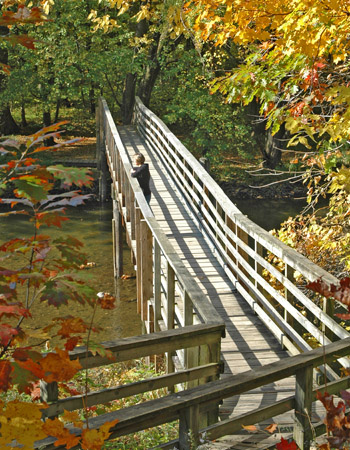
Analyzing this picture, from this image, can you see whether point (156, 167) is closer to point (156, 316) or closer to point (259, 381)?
point (156, 316)

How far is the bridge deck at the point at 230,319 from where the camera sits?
512cm

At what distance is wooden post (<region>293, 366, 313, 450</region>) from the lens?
3725mm

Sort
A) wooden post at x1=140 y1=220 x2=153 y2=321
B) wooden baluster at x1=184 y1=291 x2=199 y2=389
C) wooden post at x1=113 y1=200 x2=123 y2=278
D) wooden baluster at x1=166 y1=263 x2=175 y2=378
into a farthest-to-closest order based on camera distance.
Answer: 1. wooden post at x1=113 y1=200 x2=123 y2=278
2. wooden post at x1=140 y1=220 x2=153 y2=321
3. wooden baluster at x1=166 y1=263 x2=175 y2=378
4. wooden baluster at x1=184 y1=291 x2=199 y2=389

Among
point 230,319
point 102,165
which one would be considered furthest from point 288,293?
point 102,165

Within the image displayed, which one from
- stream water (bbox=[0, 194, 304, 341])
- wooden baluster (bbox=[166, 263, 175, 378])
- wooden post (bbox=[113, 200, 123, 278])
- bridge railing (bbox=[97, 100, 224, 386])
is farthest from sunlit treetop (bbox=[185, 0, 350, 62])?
wooden post (bbox=[113, 200, 123, 278])

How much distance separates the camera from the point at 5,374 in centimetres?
293

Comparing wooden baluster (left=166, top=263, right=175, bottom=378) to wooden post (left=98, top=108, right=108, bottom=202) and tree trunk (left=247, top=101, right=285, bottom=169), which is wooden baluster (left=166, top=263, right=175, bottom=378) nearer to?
wooden post (left=98, top=108, right=108, bottom=202)

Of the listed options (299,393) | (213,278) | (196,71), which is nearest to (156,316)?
(213,278)

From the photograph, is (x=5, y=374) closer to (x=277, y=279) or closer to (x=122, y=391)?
(x=122, y=391)

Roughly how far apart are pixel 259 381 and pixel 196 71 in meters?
20.8

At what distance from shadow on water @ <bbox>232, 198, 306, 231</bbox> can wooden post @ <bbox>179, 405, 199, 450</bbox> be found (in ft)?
61.4

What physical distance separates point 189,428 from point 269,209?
21.7 m

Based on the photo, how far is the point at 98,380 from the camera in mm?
8430

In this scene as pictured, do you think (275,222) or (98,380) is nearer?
(98,380)
